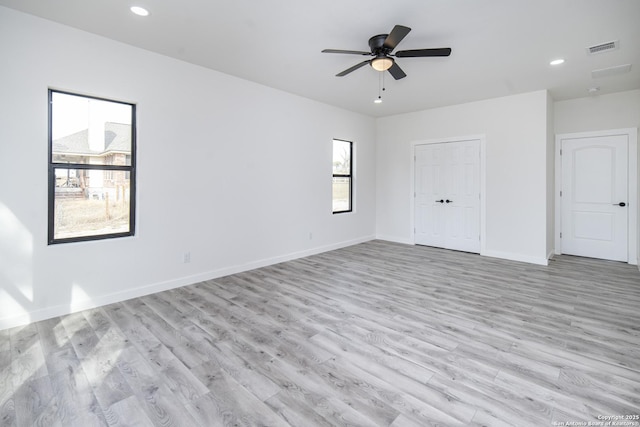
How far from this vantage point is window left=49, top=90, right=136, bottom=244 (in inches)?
123

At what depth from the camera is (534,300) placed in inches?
140

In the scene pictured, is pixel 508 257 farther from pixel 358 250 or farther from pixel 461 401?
pixel 461 401

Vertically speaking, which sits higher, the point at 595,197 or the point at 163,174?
the point at 163,174

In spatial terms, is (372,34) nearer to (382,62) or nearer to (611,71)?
(382,62)

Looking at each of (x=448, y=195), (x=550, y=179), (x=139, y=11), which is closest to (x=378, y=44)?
(x=139, y=11)

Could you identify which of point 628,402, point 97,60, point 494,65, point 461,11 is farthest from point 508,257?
point 97,60

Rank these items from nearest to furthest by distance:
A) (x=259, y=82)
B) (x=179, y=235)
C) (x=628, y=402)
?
(x=628, y=402)
(x=179, y=235)
(x=259, y=82)

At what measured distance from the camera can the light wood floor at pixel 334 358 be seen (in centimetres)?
182

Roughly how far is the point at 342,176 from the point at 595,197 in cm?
446

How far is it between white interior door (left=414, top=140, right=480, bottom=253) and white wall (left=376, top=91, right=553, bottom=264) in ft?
0.72

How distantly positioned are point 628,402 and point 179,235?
4.26m

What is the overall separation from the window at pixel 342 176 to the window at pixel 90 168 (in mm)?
3712

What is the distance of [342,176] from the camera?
21.4 ft

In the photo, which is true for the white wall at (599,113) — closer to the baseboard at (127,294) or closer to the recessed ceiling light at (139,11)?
the baseboard at (127,294)
